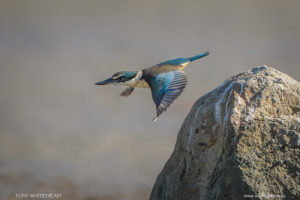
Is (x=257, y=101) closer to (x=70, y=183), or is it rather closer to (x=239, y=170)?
(x=239, y=170)

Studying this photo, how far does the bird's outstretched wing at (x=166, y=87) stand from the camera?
5.61 metres

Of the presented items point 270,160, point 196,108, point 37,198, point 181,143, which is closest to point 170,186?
point 181,143

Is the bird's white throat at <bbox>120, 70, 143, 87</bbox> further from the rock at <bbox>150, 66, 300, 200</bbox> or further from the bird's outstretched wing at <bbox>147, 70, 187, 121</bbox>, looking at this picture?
the rock at <bbox>150, 66, 300, 200</bbox>

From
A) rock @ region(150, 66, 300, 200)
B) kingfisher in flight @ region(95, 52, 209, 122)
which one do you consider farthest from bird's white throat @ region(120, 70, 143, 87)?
rock @ region(150, 66, 300, 200)

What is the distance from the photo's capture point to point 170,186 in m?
4.16

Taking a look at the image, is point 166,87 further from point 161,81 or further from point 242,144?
point 242,144

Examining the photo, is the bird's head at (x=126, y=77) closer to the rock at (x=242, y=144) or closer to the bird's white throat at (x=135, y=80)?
the bird's white throat at (x=135, y=80)

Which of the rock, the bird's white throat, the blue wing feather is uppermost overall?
the bird's white throat

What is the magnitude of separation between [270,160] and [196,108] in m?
0.89

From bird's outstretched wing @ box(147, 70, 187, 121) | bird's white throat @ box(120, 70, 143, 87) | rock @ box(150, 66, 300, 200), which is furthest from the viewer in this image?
bird's white throat @ box(120, 70, 143, 87)

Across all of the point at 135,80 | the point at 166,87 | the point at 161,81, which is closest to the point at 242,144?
the point at 166,87

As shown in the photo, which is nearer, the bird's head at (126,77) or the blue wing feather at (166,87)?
the blue wing feather at (166,87)

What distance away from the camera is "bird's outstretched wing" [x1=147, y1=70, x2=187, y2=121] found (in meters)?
5.61

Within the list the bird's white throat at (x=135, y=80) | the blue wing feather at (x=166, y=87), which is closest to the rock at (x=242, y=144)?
the blue wing feather at (x=166, y=87)
